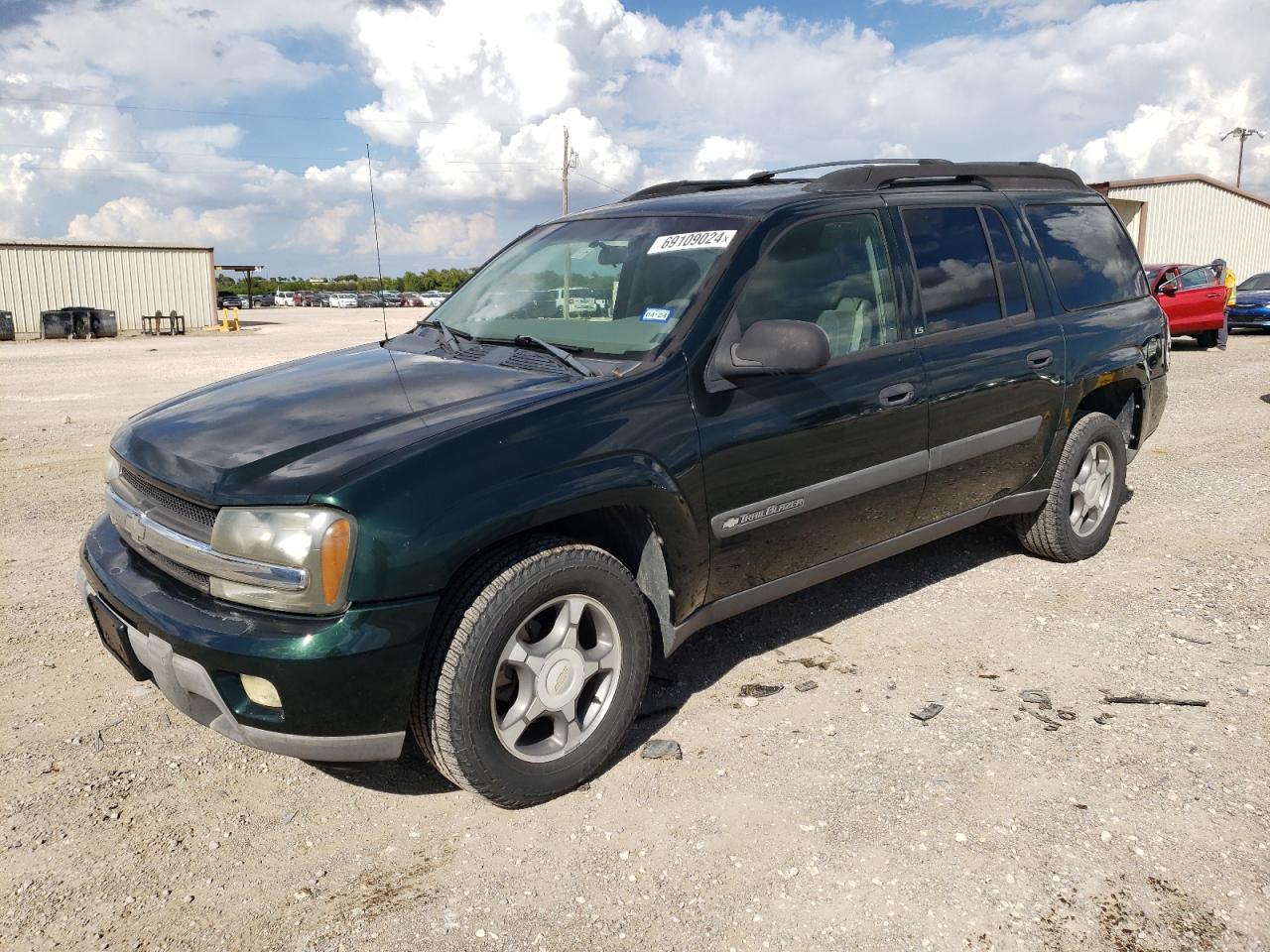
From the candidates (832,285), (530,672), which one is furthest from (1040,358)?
(530,672)

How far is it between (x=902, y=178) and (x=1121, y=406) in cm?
209

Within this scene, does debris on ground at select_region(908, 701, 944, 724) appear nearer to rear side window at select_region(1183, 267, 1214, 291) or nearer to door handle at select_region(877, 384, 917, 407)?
door handle at select_region(877, 384, 917, 407)

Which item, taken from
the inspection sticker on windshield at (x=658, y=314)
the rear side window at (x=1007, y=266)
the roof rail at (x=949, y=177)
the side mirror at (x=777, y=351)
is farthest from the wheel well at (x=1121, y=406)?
the inspection sticker on windshield at (x=658, y=314)

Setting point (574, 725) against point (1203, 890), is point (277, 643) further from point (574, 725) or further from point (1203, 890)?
point (1203, 890)

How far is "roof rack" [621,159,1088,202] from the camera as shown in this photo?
3993mm

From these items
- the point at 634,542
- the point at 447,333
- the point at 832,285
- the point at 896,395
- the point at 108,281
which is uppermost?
the point at 108,281

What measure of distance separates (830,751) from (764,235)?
183cm

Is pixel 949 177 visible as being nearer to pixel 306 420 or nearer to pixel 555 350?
pixel 555 350

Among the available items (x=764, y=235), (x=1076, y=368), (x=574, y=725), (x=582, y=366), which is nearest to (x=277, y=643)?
(x=574, y=725)

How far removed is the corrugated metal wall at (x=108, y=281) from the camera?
33.2 m

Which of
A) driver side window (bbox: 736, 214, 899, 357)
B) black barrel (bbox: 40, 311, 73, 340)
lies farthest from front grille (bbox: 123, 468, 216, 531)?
black barrel (bbox: 40, 311, 73, 340)

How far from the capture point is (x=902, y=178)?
164 inches

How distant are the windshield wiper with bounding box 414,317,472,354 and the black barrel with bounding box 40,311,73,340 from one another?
32105 millimetres

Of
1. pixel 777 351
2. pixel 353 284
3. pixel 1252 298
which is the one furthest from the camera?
pixel 353 284
